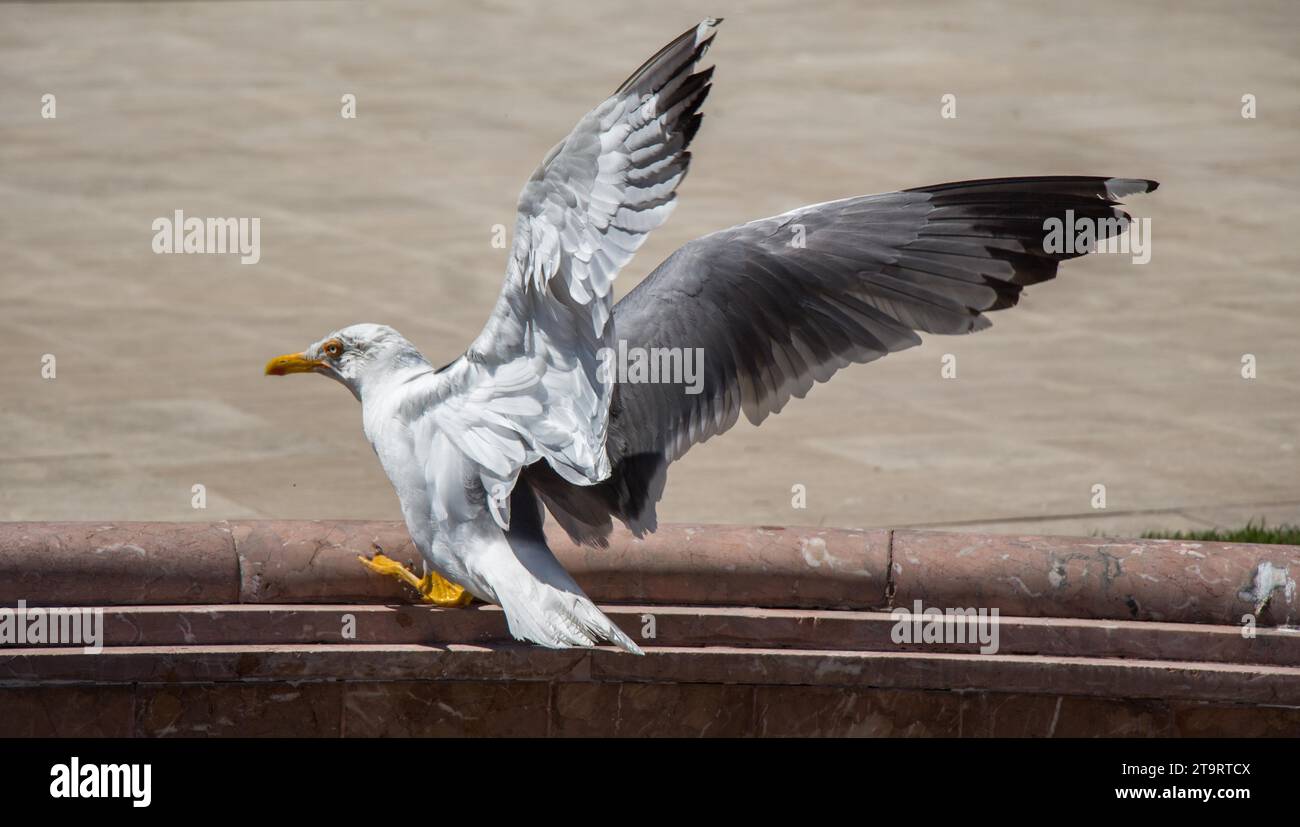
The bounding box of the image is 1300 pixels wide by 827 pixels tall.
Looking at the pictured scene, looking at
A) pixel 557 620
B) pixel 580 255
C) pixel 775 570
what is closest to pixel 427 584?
pixel 557 620

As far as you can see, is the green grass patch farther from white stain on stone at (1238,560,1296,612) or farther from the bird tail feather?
the bird tail feather

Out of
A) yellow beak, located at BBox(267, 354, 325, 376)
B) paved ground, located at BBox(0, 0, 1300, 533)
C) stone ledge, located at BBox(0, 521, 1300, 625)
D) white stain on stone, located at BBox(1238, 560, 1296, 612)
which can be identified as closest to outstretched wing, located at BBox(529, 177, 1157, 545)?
stone ledge, located at BBox(0, 521, 1300, 625)

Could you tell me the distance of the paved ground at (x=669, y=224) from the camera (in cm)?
830

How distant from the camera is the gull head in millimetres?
4734

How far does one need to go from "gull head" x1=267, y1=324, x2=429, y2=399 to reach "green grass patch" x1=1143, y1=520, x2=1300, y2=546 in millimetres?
3219

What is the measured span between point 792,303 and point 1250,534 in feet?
9.87

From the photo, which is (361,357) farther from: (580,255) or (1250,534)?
(1250,534)

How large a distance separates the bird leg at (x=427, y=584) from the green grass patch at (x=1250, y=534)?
3010 mm

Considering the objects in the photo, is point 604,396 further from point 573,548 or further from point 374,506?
point 374,506

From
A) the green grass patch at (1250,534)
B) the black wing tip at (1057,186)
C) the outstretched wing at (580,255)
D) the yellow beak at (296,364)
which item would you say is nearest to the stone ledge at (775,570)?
the yellow beak at (296,364)

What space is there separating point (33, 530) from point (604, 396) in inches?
57.1

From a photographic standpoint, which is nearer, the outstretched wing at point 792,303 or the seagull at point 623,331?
the seagull at point 623,331

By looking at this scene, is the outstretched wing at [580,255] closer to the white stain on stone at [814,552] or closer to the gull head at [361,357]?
the gull head at [361,357]

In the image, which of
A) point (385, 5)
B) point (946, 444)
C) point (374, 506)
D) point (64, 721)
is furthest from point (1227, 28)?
point (64, 721)
